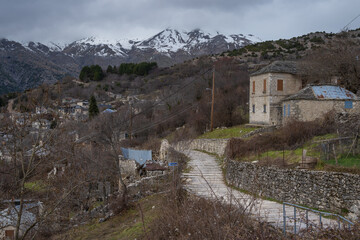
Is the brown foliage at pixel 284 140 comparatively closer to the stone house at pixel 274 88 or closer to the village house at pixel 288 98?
the village house at pixel 288 98

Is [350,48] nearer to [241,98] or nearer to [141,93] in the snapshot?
[241,98]

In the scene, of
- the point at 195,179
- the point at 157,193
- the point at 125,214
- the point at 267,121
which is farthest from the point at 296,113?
the point at 125,214

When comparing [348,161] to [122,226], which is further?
[122,226]

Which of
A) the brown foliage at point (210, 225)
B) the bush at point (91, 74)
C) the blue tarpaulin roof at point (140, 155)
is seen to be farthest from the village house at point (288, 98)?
the bush at point (91, 74)

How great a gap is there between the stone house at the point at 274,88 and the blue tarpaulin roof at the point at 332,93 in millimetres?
4194

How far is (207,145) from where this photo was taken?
90.8 ft

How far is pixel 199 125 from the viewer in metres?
34.5

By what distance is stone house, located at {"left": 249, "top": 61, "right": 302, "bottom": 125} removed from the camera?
Answer: 86.4 ft

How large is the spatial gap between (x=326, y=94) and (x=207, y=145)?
34.5ft

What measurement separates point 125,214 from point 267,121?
15.8 meters

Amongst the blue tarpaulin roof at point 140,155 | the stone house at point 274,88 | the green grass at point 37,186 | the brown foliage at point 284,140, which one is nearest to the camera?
the green grass at point 37,186

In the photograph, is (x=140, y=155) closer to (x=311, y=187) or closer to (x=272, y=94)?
(x=272, y=94)

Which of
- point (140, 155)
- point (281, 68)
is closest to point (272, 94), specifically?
point (281, 68)

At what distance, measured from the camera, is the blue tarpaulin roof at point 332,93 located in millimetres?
21797
